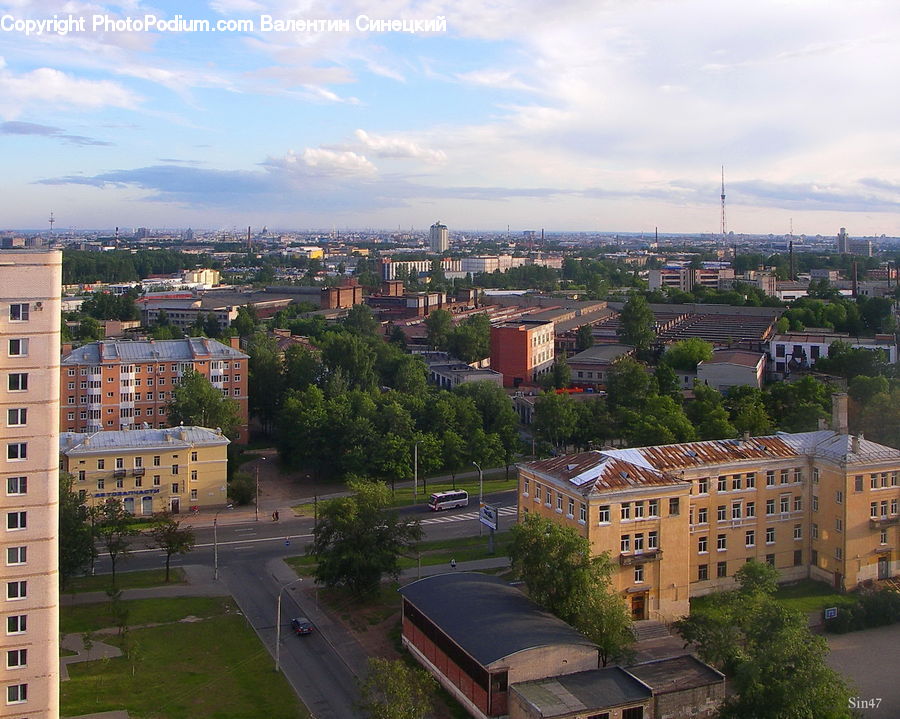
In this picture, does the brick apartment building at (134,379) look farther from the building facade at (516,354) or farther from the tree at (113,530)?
the building facade at (516,354)

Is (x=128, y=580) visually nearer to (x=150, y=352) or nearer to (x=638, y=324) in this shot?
(x=150, y=352)

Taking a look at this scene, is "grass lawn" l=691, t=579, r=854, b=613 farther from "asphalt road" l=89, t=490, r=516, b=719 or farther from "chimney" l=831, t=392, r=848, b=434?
"asphalt road" l=89, t=490, r=516, b=719

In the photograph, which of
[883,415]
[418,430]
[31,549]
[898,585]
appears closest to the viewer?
[31,549]

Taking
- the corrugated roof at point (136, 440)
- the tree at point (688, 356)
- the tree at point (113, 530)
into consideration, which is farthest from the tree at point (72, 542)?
the tree at point (688, 356)

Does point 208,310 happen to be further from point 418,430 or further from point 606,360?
point 418,430

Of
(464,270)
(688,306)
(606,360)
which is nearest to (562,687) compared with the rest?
(606,360)

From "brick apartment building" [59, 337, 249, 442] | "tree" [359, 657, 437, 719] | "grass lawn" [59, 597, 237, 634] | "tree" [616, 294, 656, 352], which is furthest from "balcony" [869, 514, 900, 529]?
"tree" [616, 294, 656, 352]
